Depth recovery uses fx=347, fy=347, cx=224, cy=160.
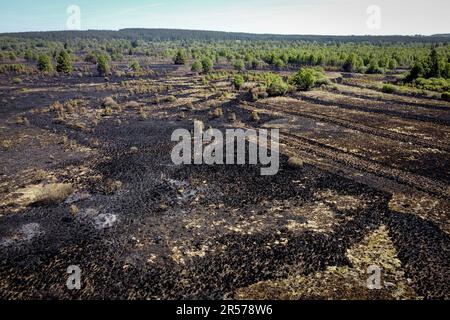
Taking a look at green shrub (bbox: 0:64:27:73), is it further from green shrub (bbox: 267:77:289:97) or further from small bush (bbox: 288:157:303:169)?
small bush (bbox: 288:157:303:169)

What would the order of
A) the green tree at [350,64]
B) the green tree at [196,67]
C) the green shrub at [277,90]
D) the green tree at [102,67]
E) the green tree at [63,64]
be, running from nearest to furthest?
the green shrub at [277,90]
the green tree at [63,64]
the green tree at [102,67]
the green tree at [196,67]
the green tree at [350,64]

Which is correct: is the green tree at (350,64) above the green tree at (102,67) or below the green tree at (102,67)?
above

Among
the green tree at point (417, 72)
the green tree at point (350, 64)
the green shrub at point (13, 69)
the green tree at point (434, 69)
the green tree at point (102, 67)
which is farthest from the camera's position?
the green tree at point (350, 64)

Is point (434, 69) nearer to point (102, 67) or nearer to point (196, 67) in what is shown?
point (196, 67)

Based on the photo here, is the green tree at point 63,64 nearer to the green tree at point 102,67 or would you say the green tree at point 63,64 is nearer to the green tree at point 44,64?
the green tree at point 44,64

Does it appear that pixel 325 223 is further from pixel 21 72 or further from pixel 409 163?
pixel 21 72

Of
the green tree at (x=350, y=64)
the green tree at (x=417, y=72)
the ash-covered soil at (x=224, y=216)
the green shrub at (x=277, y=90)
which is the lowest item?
the ash-covered soil at (x=224, y=216)

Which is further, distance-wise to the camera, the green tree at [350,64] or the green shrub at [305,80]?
the green tree at [350,64]

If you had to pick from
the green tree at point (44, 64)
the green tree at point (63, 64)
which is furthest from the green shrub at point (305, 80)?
the green tree at point (44, 64)
